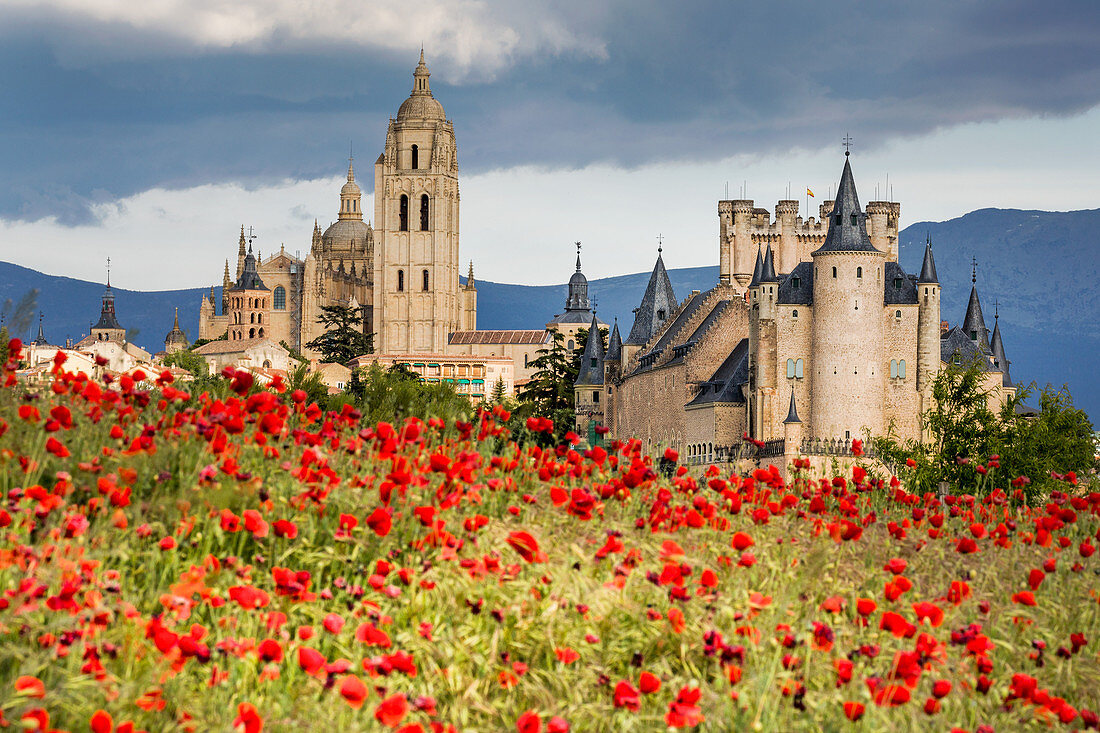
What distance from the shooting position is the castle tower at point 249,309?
14775 centimetres

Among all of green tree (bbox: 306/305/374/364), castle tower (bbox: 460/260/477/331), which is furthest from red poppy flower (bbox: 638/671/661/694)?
castle tower (bbox: 460/260/477/331)

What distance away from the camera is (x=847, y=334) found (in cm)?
5578

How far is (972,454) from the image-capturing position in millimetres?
39031

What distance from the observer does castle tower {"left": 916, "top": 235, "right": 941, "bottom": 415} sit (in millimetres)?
56031

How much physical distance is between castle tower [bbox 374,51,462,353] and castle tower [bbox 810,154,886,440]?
8407 centimetres

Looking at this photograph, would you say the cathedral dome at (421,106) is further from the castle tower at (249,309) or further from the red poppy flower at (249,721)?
the red poppy flower at (249,721)

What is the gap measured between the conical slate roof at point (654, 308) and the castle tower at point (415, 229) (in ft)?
192

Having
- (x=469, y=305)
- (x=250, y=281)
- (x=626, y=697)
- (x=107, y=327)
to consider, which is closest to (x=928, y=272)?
(x=626, y=697)

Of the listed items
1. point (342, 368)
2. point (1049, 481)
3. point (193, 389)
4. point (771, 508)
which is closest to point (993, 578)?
point (771, 508)

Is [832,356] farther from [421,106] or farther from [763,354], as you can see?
[421,106]

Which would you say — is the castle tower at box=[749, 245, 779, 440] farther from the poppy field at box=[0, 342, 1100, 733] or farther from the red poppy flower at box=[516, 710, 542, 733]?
the red poppy flower at box=[516, 710, 542, 733]

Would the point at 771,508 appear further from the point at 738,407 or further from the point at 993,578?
the point at 738,407

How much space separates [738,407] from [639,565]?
5136 cm

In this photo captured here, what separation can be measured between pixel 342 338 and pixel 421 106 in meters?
23.7
